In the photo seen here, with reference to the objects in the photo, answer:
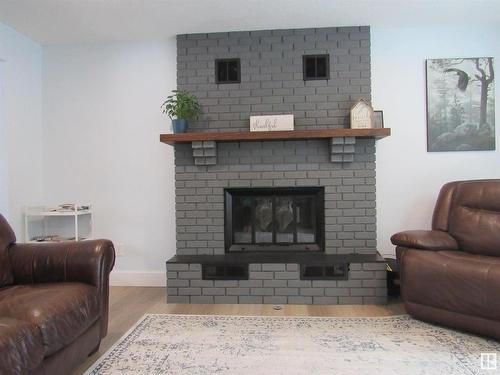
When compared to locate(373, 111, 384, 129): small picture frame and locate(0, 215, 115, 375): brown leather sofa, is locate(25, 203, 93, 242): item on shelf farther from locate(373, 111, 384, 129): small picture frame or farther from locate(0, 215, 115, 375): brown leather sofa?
locate(373, 111, 384, 129): small picture frame

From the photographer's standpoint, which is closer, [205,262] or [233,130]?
[205,262]

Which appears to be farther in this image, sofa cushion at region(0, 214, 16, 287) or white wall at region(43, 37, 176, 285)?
white wall at region(43, 37, 176, 285)

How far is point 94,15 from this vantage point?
288 centimetres

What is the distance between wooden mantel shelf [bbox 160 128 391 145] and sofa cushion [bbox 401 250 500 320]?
1.02 metres

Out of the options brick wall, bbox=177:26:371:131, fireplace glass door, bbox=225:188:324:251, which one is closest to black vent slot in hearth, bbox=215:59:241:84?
brick wall, bbox=177:26:371:131

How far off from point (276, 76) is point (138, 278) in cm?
236

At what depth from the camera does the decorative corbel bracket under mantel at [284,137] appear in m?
2.93

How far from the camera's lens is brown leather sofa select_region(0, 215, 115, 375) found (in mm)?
1396

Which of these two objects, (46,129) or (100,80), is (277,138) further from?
(46,129)

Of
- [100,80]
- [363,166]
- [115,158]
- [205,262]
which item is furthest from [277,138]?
[100,80]

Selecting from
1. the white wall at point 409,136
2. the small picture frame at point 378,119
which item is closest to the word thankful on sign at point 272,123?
the small picture frame at point 378,119

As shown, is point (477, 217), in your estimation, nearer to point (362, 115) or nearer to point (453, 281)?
point (453, 281)

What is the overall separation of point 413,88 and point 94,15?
9.46 ft

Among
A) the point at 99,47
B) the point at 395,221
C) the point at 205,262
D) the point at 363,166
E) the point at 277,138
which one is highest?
the point at 99,47
